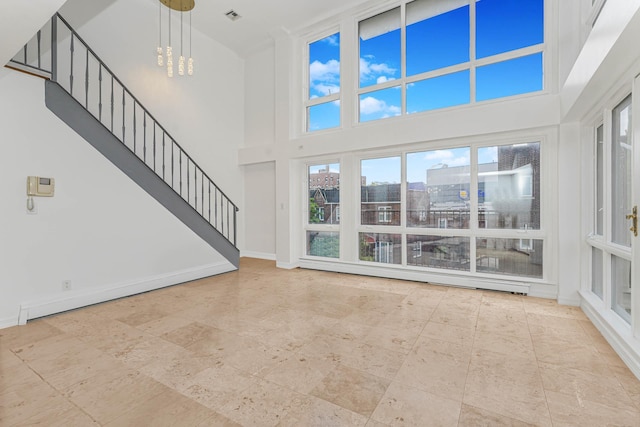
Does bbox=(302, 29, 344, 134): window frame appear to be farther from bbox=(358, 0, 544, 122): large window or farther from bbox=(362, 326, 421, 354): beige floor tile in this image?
bbox=(362, 326, 421, 354): beige floor tile

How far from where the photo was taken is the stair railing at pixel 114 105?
3.96 metres

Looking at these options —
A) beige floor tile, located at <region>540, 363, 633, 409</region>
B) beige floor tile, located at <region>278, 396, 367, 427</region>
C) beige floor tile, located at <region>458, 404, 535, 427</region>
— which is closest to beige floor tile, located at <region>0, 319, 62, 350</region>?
beige floor tile, located at <region>278, 396, 367, 427</region>

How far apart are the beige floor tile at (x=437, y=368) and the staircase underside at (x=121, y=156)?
418cm

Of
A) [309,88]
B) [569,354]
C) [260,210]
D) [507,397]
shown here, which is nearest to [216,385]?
[507,397]

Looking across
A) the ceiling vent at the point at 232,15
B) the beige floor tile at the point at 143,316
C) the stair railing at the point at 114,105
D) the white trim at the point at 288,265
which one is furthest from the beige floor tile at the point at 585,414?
the ceiling vent at the point at 232,15

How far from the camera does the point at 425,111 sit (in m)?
5.14

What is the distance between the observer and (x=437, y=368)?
246 cm

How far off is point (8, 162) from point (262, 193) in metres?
4.76

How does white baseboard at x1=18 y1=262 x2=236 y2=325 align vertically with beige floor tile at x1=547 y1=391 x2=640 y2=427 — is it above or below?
above

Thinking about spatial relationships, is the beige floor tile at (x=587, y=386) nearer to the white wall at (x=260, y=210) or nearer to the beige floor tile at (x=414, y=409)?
the beige floor tile at (x=414, y=409)

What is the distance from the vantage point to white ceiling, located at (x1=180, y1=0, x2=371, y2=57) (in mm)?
5648

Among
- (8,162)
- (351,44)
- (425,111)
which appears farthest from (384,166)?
(8,162)

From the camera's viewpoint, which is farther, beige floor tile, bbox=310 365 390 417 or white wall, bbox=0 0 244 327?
white wall, bbox=0 0 244 327

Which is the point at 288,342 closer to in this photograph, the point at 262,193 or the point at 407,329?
the point at 407,329
